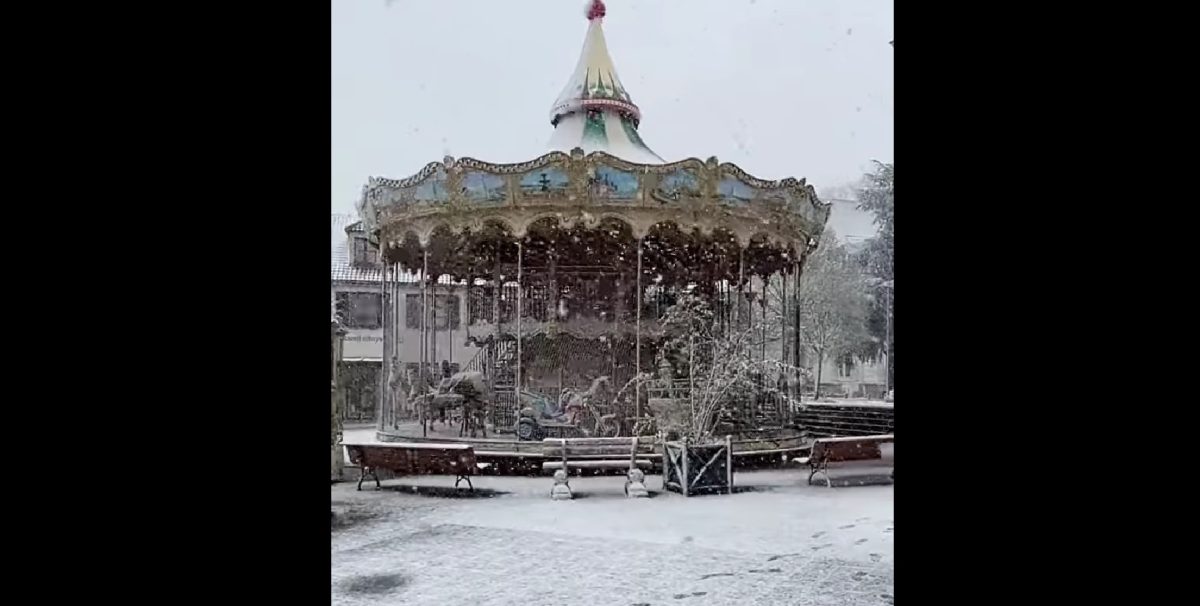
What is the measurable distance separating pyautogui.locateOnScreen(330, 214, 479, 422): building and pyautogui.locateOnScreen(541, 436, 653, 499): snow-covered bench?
17.4ft

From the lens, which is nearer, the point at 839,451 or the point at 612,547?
the point at 612,547

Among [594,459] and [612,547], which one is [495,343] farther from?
[612,547]

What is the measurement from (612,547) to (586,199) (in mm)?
5310

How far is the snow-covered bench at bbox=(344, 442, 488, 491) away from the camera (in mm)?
8695

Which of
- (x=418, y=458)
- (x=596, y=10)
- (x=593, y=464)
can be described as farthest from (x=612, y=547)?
(x=596, y=10)

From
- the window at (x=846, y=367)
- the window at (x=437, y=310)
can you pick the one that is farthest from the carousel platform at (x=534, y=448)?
the window at (x=846, y=367)

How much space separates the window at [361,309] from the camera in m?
21.1

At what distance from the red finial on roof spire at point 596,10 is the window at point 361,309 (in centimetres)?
890

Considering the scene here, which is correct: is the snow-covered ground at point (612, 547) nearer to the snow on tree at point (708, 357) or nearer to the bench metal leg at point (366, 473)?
the bench metal leg at point (366, 473)

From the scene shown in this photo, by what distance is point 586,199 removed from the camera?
35.1 ft
